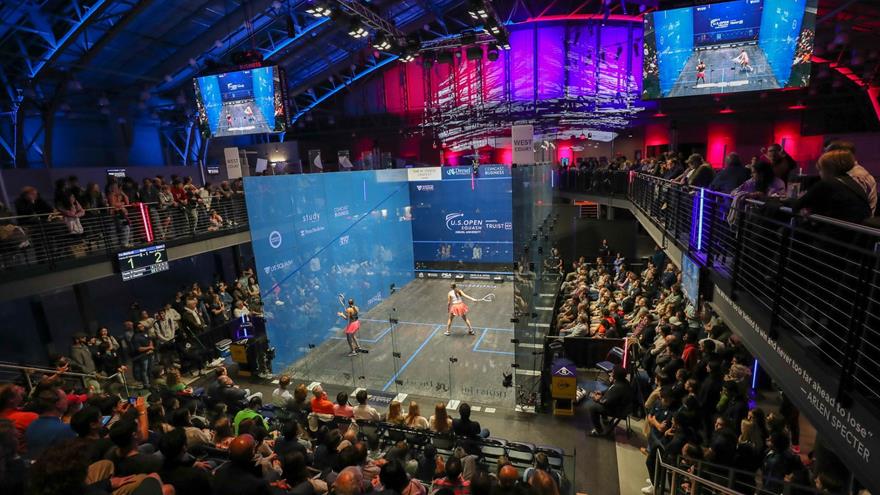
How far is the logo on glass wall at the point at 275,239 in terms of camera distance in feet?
26.5

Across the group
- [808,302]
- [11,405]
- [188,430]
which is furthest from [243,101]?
[808,302]

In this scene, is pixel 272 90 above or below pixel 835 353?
above

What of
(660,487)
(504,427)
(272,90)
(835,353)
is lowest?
(504,427)

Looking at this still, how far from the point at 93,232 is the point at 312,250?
12.4ft

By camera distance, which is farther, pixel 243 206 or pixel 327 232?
pixel 243 206

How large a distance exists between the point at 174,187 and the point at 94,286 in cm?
496

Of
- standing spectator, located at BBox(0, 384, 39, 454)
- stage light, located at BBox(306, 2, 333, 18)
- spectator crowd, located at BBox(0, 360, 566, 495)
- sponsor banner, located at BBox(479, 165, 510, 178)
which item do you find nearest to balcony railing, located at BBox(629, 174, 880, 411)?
spectator crowd, located at BBox(0, 360, 566, 495)

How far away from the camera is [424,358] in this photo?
28.8 feet

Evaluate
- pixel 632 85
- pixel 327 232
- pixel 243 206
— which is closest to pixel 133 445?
pixel 327 232

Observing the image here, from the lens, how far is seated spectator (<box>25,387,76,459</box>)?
282cm

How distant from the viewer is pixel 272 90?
11414mm

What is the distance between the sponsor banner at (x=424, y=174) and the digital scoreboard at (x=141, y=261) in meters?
7.95

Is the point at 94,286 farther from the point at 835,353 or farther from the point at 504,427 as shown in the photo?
the point at 835,353

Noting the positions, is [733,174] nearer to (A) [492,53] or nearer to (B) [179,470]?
(B) [179,470]
